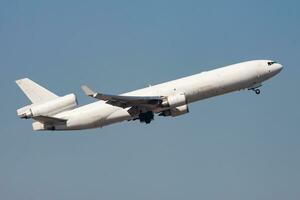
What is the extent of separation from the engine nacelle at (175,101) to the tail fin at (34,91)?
45.1 feet

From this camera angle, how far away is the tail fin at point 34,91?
91438 millimetres

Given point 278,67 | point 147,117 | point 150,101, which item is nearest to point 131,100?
point 150,101

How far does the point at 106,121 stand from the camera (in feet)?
290

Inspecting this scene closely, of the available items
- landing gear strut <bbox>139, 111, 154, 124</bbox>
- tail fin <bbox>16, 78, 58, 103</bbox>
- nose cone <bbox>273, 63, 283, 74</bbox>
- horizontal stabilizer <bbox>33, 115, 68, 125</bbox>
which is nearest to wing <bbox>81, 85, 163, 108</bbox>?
landing gear strut <bbox>139, 111, 154, 124</bbox>

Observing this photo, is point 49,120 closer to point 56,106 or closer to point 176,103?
point 56,106

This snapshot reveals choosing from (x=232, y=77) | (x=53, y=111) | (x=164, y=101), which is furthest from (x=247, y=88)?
(x=53, y=111)

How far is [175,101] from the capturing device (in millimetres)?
85688

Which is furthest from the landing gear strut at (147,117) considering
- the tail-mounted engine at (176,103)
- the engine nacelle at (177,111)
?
the tail-mounted engine at (176,103)

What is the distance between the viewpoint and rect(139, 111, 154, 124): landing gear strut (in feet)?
292

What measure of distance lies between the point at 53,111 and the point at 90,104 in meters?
4.16

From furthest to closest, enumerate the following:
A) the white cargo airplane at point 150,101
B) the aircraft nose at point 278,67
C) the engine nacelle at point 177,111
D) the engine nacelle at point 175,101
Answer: the aircraft nose at point 278,67, the engine nacelle at point 177,111, the white cargo airplane at point 150,101, the engine nacelle at point 175,101

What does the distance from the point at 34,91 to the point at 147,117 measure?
13633mm

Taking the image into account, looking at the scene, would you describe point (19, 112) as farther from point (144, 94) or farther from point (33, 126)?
point (144, 94)

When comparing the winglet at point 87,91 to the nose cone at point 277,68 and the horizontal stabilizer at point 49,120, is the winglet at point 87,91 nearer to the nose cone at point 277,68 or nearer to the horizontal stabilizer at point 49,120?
the horizontal stabilizer at point 49,120
